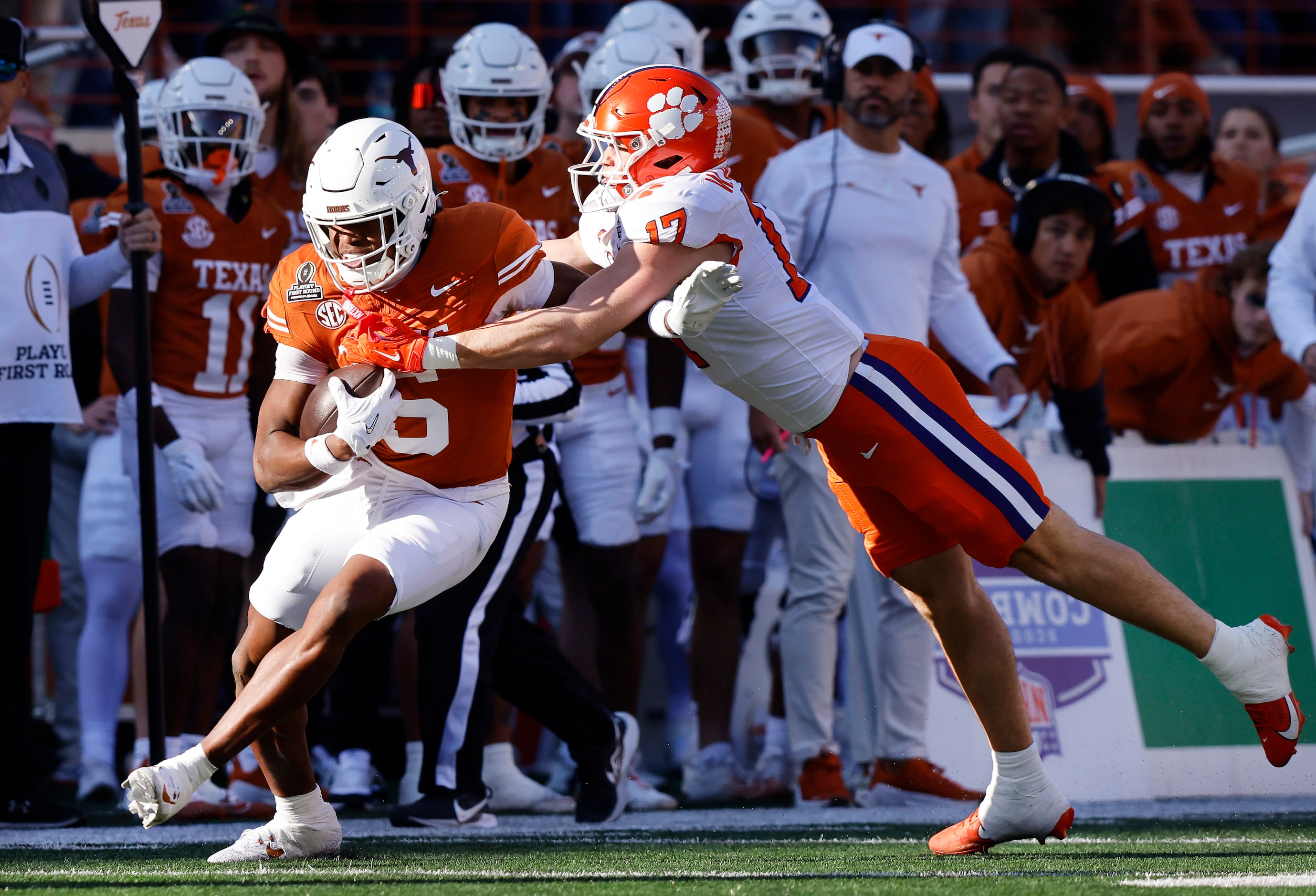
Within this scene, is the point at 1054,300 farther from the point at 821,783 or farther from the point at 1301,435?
the point at 821,783

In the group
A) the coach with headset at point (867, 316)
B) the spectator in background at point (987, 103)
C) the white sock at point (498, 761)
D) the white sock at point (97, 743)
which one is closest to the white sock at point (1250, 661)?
the coach with headset at point (867, 316)

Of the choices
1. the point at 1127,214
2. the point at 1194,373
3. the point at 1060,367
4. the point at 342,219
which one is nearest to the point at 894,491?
the point at 342,219

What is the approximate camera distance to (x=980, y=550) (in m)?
3.42

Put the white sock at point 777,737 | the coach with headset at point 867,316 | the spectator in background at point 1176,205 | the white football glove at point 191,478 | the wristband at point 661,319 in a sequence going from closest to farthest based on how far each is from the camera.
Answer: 1. the wristband at point 661,319
2. the white football glove at point 191,478
3. the coach with headset at point 867,316
4. the white sock at point 777,737
5. the spectator in background at point 1176,205

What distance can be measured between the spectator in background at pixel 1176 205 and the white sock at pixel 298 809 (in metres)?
3.92

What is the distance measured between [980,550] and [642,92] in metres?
1.20

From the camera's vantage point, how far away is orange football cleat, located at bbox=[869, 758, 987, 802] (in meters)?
4.80

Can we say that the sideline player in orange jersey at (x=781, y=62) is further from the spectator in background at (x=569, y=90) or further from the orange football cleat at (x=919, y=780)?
the orange football cleat at (x=919, y=780)

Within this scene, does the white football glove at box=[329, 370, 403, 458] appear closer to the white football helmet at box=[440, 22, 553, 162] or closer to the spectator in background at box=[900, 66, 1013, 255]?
the white football helmet at box=[440, 22, 553, 162]

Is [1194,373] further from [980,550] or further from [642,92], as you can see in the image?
[642,92]

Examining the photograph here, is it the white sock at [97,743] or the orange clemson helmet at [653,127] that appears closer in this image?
the orange clemson helmet at [653,127]

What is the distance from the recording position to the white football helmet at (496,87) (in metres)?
5.06

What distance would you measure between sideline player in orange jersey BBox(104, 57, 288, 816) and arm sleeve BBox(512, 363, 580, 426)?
107cm

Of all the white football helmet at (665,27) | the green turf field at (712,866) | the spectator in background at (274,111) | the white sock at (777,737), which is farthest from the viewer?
the white football helmet at (665,27)
